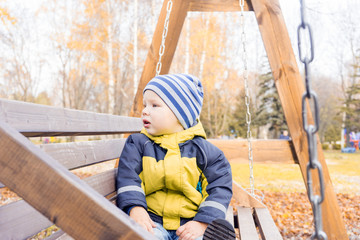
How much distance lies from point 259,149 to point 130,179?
1892 millimetres

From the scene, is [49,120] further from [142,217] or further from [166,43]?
[166,43]

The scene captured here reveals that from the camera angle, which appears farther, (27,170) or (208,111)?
(208,111)

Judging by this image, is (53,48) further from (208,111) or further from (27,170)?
(27,170)

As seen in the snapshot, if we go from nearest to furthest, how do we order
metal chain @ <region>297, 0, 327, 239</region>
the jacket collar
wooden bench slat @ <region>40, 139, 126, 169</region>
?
metal chain @ <region>297, 0, 327, 239</region> < wooden bench slat @ <region>40, 139, 126, 169</region> < the jacket collar

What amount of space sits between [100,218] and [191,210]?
955 millimetres

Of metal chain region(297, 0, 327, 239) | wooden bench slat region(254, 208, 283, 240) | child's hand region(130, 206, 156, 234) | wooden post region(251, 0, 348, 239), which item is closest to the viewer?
metal chain region(297, 0, 327, 239)

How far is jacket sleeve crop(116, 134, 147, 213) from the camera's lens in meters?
1.60

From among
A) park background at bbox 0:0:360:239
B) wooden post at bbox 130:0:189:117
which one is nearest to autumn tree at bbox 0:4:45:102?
park background at bbox 0:0:360:239

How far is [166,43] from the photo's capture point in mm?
3180

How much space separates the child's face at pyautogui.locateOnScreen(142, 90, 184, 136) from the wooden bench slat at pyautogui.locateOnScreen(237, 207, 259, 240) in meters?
0.79

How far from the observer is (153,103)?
183 cm

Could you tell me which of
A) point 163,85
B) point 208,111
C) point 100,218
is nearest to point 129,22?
point 208,111

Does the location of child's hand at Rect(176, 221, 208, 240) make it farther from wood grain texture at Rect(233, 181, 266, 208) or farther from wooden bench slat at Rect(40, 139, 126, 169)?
wood grain texture at Rect(233, 181, 266, 208)

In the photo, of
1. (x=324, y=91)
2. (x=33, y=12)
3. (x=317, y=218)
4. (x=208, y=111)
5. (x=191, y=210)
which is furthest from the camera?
(x=324, y=91)
